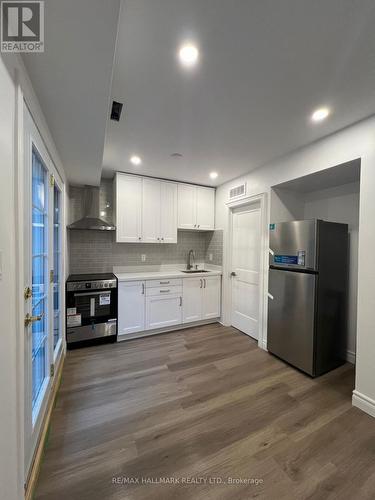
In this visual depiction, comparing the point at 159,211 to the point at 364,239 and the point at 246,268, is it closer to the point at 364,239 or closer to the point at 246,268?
the point at 246,268

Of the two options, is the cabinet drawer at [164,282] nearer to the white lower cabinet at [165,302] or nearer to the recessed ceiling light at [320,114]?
the white lower cabinet at [165,302]

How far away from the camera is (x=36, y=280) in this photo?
1.50 m

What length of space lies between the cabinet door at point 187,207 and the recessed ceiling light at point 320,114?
7.05ft

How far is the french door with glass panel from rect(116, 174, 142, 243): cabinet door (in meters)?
1.25

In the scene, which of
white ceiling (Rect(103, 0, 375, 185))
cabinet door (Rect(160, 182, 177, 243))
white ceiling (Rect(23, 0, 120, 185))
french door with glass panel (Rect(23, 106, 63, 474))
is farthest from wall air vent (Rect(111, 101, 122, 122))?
cabinet door (Rect(160, 182, 177, 243))

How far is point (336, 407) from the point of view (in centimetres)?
180

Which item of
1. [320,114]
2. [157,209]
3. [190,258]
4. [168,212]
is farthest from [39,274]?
[190,258]

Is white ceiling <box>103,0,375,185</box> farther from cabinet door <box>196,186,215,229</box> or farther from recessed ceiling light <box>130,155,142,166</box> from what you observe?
cabinet door <box>196,186,215,229</box>

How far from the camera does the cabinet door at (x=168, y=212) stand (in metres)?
3.46

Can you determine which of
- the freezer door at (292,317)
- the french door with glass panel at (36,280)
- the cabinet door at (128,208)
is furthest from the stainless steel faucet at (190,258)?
the french door with glass panel at (36,280)

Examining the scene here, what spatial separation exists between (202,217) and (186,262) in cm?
95

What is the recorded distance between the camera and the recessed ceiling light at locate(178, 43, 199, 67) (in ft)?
3.78

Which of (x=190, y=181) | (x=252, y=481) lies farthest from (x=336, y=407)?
(x=190, y=181)

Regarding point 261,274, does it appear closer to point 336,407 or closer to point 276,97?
point 336,407
